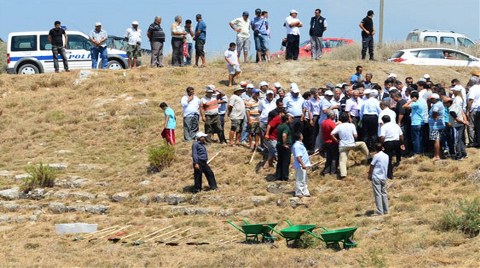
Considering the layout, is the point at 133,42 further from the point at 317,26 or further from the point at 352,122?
the point at 352,122

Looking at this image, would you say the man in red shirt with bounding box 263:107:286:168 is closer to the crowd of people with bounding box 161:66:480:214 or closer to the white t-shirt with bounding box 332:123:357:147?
the crowd of people with bounding box 161:66:480:214

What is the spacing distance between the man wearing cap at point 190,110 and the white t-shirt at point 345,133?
15.0 ft

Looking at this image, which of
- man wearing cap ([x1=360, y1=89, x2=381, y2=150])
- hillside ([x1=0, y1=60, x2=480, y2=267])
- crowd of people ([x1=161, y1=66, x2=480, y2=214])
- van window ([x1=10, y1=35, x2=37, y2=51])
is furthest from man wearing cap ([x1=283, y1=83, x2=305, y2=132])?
van window ([x1=10, y1=35, x2=37, y2=51])

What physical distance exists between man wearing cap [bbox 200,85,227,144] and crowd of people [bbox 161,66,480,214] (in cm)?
3

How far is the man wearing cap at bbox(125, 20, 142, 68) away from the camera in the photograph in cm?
3300

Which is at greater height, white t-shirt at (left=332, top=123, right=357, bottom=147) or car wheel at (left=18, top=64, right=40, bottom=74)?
car wheel at (left=18, top=64, right=40, bottom=74)

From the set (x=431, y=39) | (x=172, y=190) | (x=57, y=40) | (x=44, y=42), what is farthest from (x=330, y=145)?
(x=431, y=39)

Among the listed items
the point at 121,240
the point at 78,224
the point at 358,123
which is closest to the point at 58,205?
the point at 78,224

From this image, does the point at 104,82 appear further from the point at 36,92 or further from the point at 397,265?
the point at 397,265

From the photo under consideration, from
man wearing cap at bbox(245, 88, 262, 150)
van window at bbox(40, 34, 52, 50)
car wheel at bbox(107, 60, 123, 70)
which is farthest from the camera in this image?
car wheel at bbox(107, 60, 123, 70)

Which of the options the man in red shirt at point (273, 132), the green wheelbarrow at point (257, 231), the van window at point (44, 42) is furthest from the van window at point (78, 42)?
the green wheelbarrow at point (257, 231)

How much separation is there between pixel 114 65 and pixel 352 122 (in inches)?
533

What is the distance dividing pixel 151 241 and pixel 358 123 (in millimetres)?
6257

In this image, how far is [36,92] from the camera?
3331 centimetres
